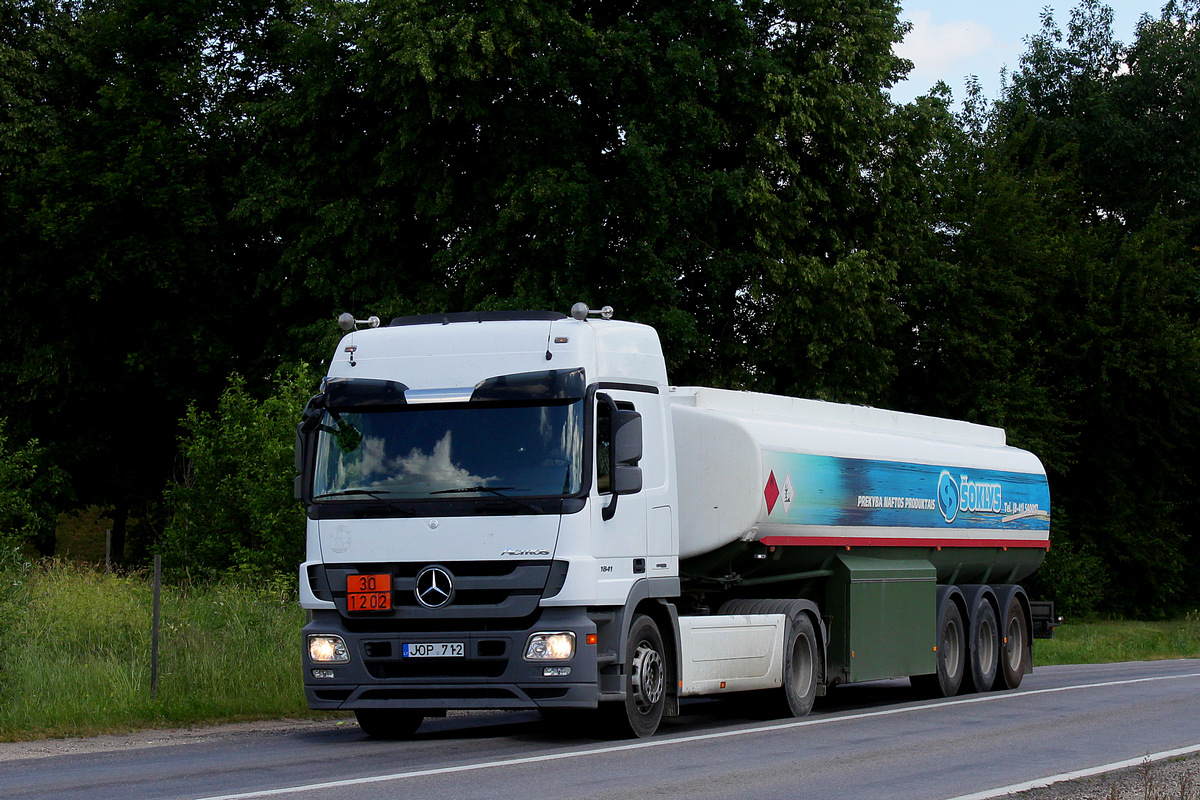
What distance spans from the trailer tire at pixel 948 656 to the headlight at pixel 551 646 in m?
7.59

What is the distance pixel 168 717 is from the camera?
1338cm

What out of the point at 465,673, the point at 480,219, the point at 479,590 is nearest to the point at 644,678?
the point at 465,673

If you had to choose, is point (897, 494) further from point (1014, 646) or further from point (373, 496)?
point (373, 496)

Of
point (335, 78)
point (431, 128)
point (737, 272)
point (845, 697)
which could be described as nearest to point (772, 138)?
point (737, 272)

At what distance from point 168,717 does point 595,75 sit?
58.3 feet

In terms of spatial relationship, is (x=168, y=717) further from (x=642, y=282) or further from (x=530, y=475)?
(x=642, y=282)

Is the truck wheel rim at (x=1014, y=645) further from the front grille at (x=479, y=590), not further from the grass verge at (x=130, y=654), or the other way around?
the front grille at (x=479, y=590)

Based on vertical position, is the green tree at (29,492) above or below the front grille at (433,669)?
above

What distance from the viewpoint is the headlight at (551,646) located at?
11172 mm

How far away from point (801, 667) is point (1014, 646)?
627cm

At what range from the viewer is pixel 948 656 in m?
18.0

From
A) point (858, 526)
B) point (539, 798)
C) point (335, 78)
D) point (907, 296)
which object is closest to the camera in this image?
point (539, 798)

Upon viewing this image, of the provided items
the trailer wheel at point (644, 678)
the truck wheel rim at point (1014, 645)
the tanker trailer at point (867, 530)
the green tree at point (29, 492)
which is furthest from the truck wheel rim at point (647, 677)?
the green tree at point (29, 492)

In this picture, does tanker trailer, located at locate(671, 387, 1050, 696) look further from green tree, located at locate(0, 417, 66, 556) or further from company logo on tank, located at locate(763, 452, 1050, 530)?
green tree, located at locate(0, 417, 66, 556)
